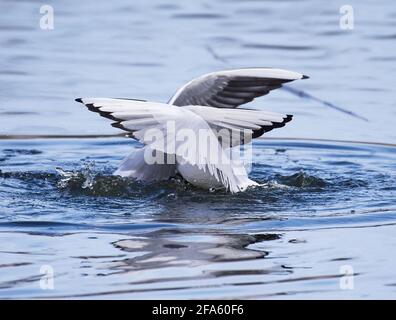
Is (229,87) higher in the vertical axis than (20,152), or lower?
higher

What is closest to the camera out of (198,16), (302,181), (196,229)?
(196,229)

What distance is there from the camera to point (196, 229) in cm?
762

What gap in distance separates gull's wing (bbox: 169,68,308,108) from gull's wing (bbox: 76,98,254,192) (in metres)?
0.83

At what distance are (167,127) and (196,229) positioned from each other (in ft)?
2.36

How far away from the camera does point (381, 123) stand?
11.1 meters

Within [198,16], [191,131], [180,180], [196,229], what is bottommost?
[196,229]

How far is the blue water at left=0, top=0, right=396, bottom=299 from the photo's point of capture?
676 centimetres

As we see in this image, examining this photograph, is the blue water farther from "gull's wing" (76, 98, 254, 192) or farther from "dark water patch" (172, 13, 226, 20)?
"gull's wing" (76, 98, 254, 192)

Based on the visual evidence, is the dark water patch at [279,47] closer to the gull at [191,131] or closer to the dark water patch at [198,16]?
the dark water patch at [198,16]

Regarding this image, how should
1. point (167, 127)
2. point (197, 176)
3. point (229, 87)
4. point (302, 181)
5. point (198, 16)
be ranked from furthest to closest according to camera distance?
point (198, 16) < point (229, 87) < point (302, 181) < point (197, 176) < point (167, 127)

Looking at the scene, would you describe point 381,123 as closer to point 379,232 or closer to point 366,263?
point 379,232

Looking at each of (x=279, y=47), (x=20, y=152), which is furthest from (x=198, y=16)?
(x=20, y=152)

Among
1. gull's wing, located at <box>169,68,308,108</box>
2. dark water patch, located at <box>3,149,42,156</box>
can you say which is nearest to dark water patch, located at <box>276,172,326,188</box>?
gull's wing, located at <box>169,68,308,108</box>

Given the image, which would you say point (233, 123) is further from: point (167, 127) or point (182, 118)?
point (167, 127)
